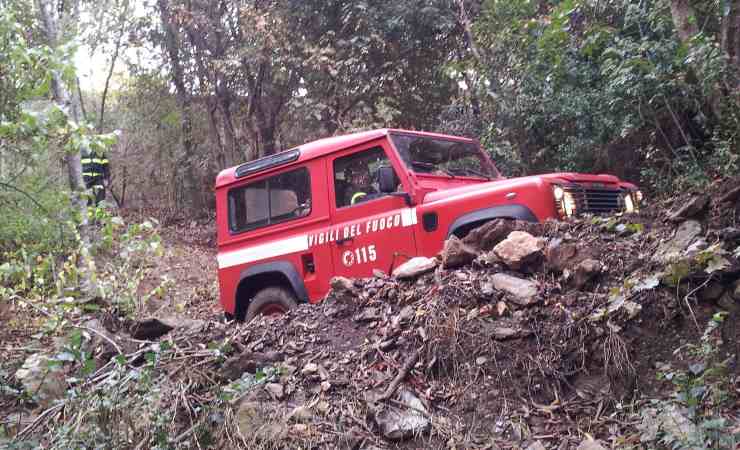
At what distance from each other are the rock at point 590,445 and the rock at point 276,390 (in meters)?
1.70

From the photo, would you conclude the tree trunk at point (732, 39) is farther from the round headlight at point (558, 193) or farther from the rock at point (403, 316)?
the rock at point (403, 316)

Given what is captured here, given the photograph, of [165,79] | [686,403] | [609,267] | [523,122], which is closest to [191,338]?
[609,267]

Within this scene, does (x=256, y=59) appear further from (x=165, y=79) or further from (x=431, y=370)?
(x=431, y=370)

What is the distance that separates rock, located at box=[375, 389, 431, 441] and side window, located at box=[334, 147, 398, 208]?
8.58 ft

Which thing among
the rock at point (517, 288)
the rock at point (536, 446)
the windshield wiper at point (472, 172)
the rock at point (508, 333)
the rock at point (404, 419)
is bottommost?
the rock at point (536, 446)

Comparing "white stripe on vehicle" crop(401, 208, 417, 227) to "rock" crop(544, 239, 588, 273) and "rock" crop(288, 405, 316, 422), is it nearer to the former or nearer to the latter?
"rock" crop(544, 239, 588, 273)

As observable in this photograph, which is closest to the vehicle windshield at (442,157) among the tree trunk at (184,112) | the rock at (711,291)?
the rock at (711,291)

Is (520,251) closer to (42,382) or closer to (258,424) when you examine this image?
(258,424)

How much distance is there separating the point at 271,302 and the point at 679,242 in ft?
12.7

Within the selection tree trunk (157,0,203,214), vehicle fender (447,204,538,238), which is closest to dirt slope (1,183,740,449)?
vehicle fender (447,204,538,238)

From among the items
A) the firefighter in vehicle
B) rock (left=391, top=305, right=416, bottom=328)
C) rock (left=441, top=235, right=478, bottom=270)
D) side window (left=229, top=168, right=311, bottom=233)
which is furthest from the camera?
side window (left=229, top=168, right=311, bottom=233)

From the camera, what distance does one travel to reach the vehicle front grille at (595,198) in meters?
5.35

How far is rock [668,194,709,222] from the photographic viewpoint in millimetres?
3992

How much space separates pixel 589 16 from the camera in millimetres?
9453
